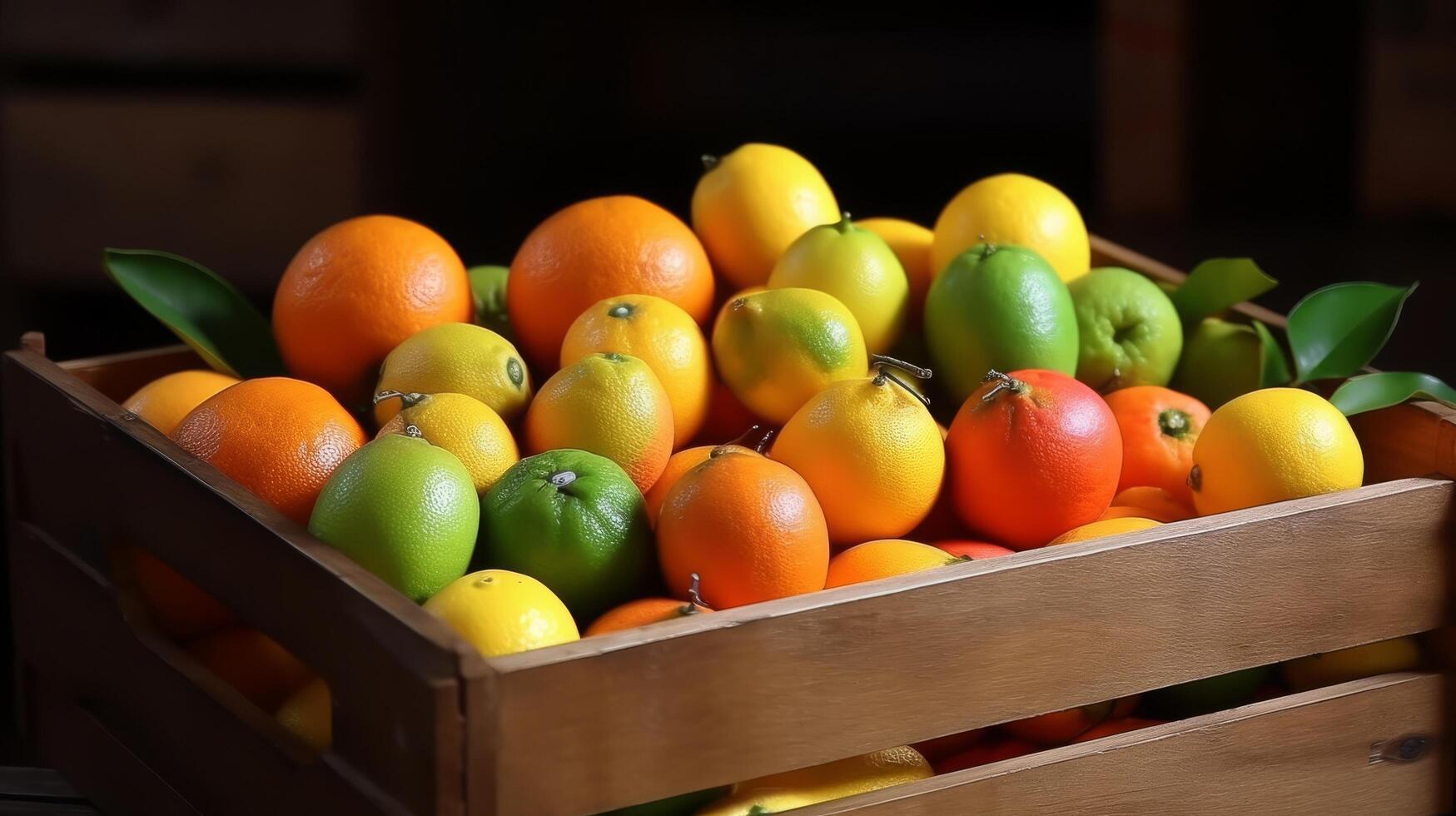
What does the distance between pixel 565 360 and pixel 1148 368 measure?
405mm

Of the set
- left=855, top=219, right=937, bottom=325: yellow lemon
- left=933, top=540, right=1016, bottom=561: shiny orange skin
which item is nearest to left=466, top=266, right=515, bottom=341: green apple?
left=855, top=219, right=937, bottom=325: yellow lemon

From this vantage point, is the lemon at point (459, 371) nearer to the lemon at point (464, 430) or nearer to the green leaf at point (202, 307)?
the lemon at point (464, 430)

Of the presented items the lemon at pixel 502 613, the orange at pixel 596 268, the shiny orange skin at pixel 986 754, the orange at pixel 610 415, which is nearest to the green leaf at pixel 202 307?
the orange at pixel 596 268

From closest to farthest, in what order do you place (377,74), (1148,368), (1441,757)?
(1441,757), (1148,368), (377,74)

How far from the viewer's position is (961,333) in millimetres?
1012

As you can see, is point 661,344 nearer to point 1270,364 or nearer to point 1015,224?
point 1015,224

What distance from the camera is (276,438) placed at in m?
0.87

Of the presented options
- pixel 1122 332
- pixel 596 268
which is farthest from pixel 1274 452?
pixel 596 268

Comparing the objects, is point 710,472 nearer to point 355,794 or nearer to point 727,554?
point 727,554

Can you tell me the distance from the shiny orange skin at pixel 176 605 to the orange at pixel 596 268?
27cm

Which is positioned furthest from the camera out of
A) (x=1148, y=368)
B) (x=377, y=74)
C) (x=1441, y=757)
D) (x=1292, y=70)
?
(x=1292, y=70)

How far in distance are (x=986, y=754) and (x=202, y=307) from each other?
25.2 inches

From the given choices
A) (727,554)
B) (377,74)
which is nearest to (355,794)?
(727,554)

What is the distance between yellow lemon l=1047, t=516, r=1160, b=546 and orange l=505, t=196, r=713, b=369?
318mm
